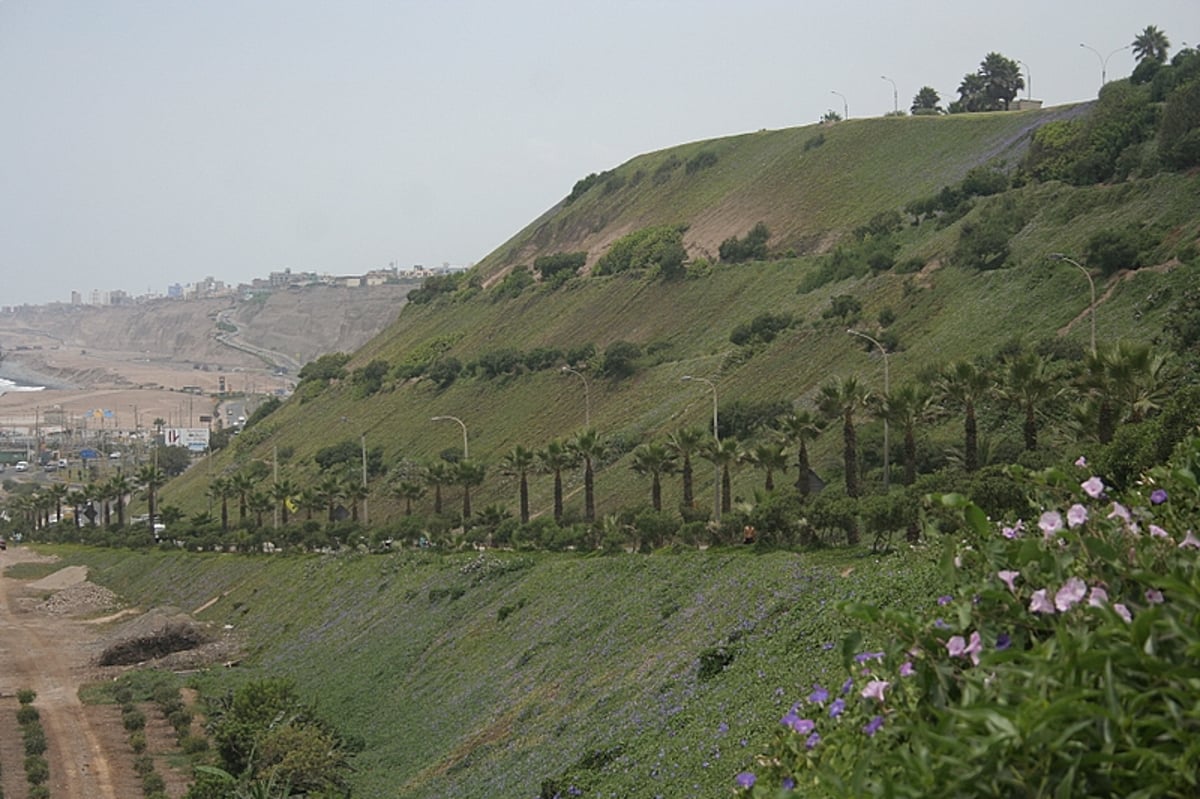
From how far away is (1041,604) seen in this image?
21.0 ft

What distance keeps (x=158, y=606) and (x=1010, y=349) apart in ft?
147

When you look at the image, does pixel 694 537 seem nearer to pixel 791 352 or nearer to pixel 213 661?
pixel 213 661

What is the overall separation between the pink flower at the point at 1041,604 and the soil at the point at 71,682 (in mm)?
29103

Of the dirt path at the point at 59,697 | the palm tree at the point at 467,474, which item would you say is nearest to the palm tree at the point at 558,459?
the palm tree at the point at 467,474

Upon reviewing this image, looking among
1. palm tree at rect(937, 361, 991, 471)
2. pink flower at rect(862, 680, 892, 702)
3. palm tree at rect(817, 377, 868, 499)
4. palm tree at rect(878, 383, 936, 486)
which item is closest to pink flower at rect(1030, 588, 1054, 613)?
pink flower at rect(862, 680, 892, 702)

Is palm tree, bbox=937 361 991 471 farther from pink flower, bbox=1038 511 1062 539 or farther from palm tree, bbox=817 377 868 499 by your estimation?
pink flower, bbox=1038 511 1062 539

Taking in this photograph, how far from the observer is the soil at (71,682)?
33.5 m

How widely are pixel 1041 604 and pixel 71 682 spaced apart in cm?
4902

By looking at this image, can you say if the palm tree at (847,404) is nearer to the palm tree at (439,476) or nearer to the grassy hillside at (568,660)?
the grassy hillside at (568,660)

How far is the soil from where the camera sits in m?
33.5

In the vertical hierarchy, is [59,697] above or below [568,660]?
below

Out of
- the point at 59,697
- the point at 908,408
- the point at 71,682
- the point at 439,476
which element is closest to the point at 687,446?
the point at 908,408

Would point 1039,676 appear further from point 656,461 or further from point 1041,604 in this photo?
point 656,461

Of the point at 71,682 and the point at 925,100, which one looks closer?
the point at 71,682
